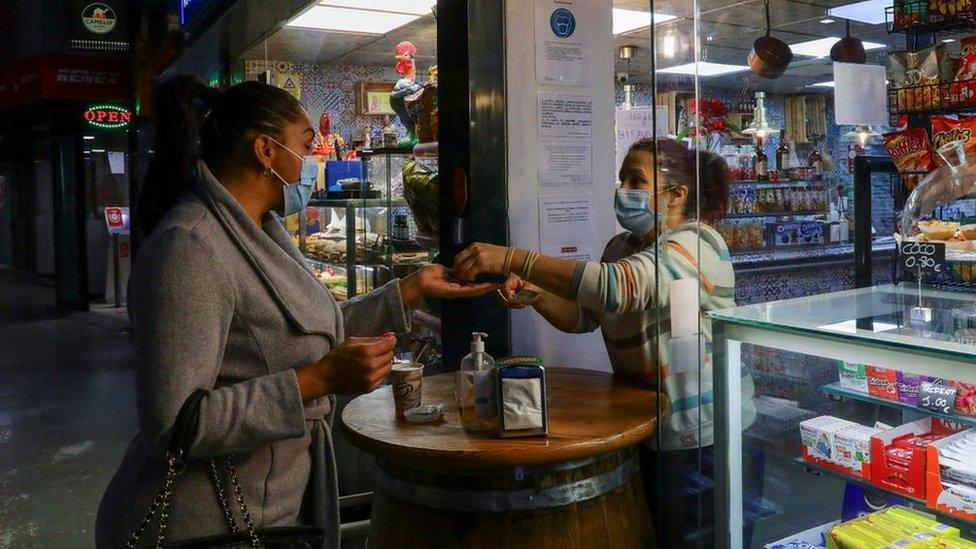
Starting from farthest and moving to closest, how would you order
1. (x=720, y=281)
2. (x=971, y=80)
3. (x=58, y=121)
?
(x=58, y=121)
(x=971, y=80)
(x=720, y=281)

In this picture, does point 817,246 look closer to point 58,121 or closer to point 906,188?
point 906,188

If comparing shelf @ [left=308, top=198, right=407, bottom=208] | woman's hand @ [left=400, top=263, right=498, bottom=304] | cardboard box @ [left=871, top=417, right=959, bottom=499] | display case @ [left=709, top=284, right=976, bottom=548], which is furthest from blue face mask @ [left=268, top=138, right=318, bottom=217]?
shelf @ [left=308, top=198, right=407, bottom=208]

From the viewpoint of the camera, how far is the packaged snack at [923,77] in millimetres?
3217

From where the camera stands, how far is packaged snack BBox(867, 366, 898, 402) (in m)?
1.90

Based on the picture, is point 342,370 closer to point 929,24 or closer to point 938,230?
point 938,230

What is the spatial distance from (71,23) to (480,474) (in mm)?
10140

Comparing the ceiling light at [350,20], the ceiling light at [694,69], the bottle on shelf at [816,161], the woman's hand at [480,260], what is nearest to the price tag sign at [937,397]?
the ceiling light at [694,69]

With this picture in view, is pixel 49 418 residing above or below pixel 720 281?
below

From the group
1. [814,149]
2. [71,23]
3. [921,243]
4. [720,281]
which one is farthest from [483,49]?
[71,23]

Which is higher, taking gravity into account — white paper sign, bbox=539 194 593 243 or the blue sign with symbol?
the blue sign with symbol

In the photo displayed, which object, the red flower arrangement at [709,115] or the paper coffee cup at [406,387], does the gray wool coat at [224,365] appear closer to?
the paper coffee cup at [406,387]

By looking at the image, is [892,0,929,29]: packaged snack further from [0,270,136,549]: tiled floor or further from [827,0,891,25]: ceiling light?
[0,270,136,549]: tiled floor

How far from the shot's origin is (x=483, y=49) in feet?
8.66

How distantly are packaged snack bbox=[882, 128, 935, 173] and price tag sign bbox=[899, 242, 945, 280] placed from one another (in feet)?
4.44
